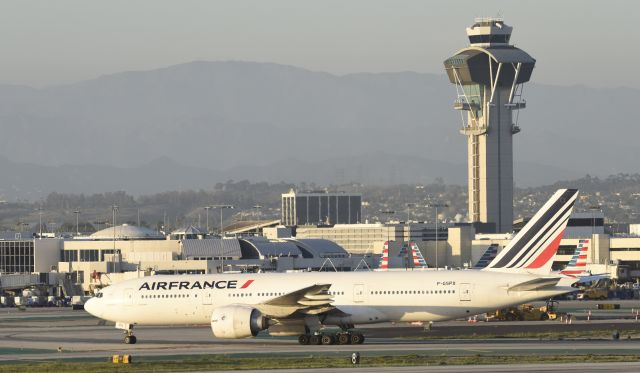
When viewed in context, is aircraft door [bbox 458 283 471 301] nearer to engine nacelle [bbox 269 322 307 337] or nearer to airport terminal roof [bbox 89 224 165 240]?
engine nacelle [bbox 269 322 307 337]

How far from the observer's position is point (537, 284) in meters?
61.9

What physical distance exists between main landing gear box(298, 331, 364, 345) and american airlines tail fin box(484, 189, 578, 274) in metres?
7.51

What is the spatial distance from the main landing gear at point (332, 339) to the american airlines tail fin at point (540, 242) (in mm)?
7511

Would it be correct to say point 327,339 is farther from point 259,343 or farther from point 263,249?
point 263,249

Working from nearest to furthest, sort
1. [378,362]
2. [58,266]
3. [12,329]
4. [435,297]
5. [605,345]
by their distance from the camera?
1. [378,362]
2. [605,345]
3. [435,297]
4. [12,329]
5. [58,266]

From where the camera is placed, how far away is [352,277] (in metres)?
65.1

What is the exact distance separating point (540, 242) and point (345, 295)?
31.7 ft

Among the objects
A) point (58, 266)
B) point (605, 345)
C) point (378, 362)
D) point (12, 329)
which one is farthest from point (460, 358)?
point (58, 266)

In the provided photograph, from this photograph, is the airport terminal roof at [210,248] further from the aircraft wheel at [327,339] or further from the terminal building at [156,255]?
the aircraft wheel at [327,339]

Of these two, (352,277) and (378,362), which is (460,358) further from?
(352,277)

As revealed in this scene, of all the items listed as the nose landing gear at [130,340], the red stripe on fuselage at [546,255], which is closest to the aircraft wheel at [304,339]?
the nose landing gear at [130,340]

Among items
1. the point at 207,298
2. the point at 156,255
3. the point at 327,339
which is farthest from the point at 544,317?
the point at 156,255

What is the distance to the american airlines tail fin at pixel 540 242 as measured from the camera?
64.3 meters

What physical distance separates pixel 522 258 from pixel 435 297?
474 centimetres
